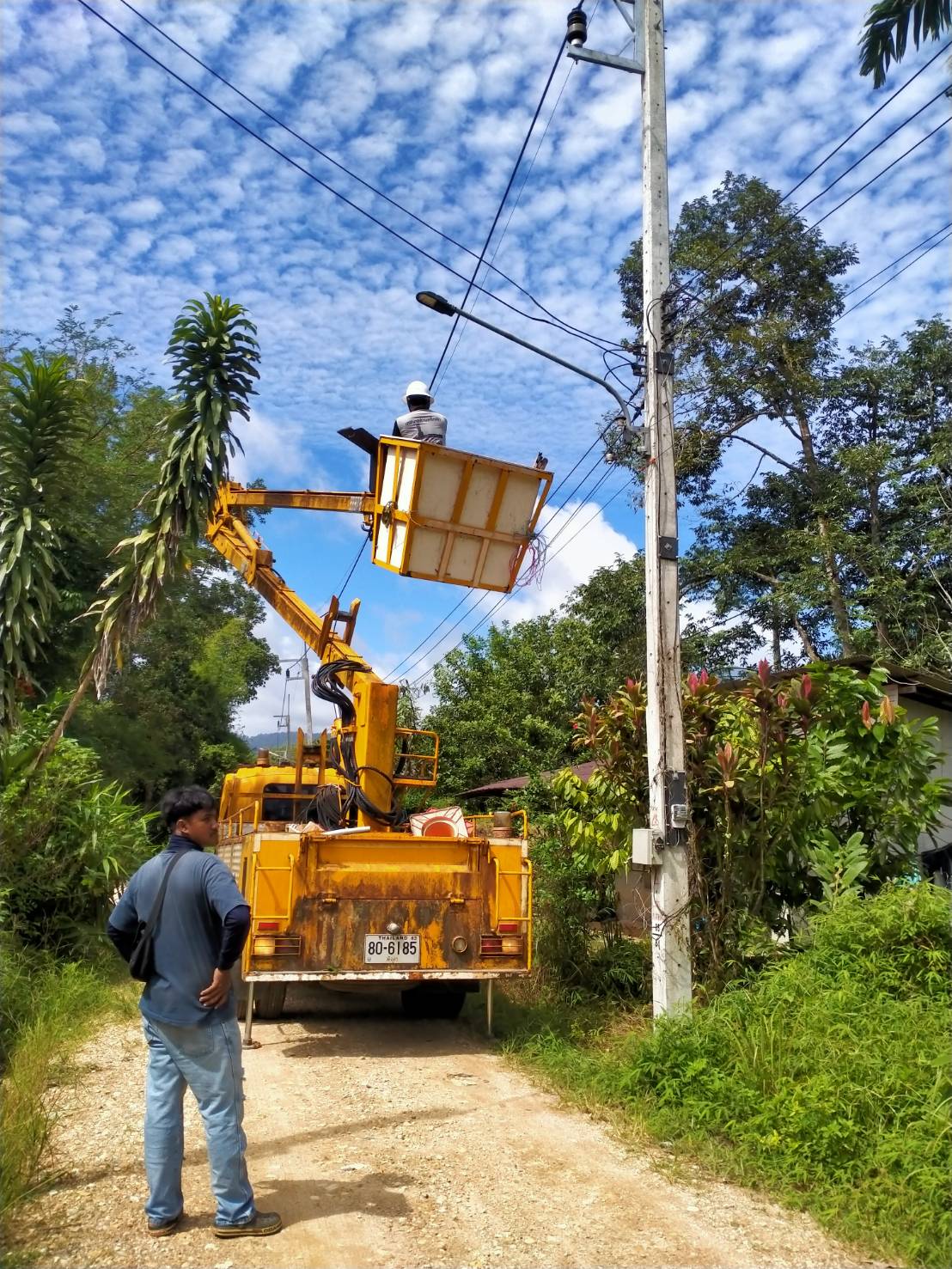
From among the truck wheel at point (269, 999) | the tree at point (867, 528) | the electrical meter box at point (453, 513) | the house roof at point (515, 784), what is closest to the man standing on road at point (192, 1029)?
the truck wheel at point (269, 999)

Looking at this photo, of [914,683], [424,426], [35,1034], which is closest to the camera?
[35,1034]

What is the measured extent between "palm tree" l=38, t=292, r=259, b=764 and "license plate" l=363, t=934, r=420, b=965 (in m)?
3.05

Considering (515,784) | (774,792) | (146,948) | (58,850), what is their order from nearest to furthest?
1. (146,948)
2. (774,792)
3. (58,850)
4. (515,784)

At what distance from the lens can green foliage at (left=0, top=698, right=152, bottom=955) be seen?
9852 mm

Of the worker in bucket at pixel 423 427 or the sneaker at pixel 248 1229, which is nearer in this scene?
the sneaker at pixel 248 1229

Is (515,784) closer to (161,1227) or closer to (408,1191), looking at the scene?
(408,1191)

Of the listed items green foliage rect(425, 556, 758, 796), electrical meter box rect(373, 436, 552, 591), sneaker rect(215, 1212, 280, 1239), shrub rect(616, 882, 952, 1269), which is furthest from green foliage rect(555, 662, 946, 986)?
green foliage rect(425, 556, 758, 796)

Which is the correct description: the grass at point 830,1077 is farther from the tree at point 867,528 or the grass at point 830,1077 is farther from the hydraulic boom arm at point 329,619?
the tree at point 867,528

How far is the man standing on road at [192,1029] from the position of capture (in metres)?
4.24

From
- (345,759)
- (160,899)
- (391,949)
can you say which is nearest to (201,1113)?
(160,899)

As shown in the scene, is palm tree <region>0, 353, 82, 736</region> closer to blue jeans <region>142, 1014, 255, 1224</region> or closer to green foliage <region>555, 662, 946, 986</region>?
blue jeans <region>142, 1014, 255, 1224</region>

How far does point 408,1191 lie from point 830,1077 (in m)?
2.29

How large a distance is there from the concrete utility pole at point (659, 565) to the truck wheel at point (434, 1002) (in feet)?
7.91

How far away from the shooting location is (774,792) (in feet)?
24.5
